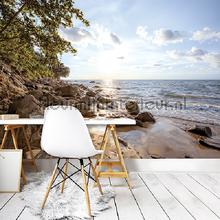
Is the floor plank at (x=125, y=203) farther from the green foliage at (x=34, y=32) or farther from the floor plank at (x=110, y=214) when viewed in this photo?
the green foliage at (x=34, y=32)

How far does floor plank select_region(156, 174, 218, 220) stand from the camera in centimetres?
251

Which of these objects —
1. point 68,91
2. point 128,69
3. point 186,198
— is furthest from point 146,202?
point 128,69

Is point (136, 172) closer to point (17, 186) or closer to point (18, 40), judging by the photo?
point (17, 186)

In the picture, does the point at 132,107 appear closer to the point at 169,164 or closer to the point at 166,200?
the point at 169,164

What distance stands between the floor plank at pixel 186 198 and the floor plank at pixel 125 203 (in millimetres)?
425

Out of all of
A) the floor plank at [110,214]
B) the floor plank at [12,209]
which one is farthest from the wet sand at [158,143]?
the floor plank at [12,209]

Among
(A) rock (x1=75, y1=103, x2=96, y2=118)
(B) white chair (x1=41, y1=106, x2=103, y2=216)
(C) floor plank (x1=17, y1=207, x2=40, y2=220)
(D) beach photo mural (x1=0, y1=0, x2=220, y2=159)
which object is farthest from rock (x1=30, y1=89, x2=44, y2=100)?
(C) floor plank (x1=17, y1=207, x2=40, y2=220)

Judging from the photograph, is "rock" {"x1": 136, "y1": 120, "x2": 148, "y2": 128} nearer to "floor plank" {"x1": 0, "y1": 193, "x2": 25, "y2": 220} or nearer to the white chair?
the white chair

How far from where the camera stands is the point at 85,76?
13.7ft

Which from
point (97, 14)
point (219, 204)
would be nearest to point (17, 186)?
point (219, 204)

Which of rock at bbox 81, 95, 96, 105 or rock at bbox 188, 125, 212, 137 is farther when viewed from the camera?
rock at bbox 81, 95, 96, 105

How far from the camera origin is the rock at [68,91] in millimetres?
4023

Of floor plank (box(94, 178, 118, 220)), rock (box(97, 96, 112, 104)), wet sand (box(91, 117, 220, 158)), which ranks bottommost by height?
floor plank (box(94, 178, 118, 220))

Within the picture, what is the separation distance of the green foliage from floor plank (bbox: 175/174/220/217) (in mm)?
2054
